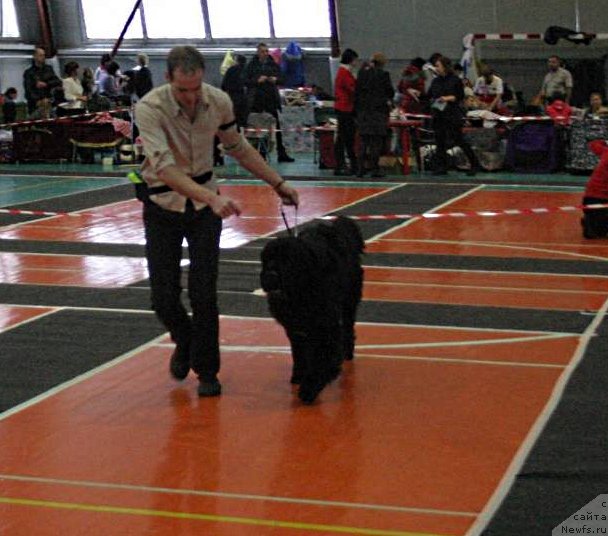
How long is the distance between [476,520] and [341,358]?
172 centimetres

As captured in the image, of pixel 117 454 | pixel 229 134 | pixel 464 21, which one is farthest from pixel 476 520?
pixel 464 21

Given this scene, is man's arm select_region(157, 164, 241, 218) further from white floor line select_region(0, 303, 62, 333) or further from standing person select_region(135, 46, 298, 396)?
white floor line select_region(0, 303, 62, 333)

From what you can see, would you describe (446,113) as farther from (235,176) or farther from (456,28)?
(456,28)

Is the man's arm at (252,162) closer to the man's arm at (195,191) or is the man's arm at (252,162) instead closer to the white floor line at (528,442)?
the man's arm at (195,191)

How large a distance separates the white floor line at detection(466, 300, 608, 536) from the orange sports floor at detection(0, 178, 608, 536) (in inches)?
0.6

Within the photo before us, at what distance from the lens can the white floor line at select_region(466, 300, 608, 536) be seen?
4348mm

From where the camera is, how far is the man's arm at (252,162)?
6.02 meters

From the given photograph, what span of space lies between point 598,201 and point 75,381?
6388mm

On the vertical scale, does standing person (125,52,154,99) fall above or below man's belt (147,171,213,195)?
below

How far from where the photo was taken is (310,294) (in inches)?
224

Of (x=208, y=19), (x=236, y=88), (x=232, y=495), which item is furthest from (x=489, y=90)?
(x=232, y=495)

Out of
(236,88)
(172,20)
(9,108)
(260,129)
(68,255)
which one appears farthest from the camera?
(172,20)

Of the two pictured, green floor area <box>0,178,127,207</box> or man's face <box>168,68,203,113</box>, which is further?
green floor area <box>0,178,127,207</box>

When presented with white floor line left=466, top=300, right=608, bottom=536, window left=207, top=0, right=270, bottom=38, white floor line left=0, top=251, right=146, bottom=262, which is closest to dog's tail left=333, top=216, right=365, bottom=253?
white floor line left=466, top=300, right=608, bottom=536
